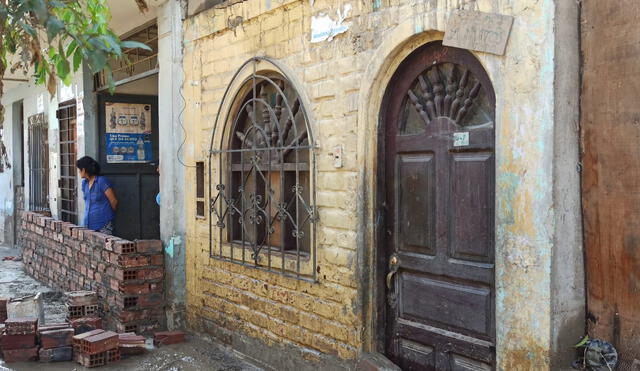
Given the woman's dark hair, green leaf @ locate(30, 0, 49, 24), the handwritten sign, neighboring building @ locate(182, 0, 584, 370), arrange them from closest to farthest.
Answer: green leaf @ locate(30, 0, 49, 24)
neighboring building @ locate(182, 0, 584, 370)
the handwritten sign
the woman's dark hair

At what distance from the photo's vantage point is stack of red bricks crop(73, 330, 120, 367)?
214 inches

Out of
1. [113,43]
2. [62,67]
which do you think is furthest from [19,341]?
[113,43]

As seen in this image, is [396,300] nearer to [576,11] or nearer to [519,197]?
[519,197]

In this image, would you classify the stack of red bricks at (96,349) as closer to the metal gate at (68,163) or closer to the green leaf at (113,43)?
the green leaf at (113,43)

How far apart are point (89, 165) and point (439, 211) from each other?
5.77 m

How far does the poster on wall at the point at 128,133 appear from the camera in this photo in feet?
29.0

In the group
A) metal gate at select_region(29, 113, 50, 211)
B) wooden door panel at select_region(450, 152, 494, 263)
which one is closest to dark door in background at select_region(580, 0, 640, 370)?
wooden door panel at select_region(450, 152, 494, 263)

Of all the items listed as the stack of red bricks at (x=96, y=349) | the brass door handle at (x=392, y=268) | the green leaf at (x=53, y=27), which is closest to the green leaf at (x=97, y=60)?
the green leaf at (x=53, y=27)

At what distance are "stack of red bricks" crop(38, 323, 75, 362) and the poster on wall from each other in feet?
12.0

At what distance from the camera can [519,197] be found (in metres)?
3.23

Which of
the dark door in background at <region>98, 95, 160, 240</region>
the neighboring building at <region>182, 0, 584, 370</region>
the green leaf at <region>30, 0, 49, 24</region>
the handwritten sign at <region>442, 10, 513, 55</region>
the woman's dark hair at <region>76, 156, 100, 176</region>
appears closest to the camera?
the green leaf at <region>30, 0, 49, 24</region>

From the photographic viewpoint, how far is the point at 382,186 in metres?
4.29

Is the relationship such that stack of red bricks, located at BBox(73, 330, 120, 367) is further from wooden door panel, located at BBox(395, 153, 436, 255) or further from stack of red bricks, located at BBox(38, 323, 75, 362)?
wooden door panel, located at BBox(395, 153, 436, 255)

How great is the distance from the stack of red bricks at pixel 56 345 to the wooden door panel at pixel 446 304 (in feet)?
10.7
